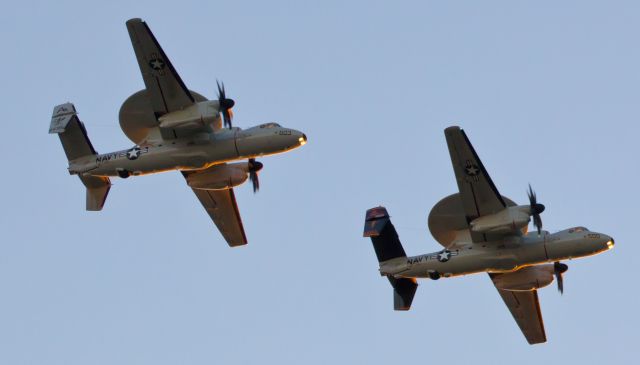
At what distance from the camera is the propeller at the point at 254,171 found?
96.6 metres

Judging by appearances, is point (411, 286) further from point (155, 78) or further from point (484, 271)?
point (155, 78)

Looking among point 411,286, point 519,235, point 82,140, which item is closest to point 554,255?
point 519,235

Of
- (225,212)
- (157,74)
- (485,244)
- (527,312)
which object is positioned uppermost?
(157,74)

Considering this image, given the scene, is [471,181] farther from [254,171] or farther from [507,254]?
[254,171]

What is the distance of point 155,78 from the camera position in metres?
91.4

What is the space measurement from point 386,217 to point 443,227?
3.22 m

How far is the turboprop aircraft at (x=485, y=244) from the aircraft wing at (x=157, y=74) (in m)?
12.5

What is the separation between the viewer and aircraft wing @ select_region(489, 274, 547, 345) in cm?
9688

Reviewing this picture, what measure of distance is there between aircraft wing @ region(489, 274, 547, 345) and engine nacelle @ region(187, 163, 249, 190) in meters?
16.0

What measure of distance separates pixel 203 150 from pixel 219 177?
5524mm

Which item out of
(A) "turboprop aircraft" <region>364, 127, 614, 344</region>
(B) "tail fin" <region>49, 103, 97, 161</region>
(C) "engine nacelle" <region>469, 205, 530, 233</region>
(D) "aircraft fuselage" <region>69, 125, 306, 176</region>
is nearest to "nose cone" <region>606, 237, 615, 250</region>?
(A) "turboprop aircraft" <region>364, 127, 614, 344</region>

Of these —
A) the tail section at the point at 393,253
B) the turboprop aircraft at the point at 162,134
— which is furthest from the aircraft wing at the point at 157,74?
the tail section at the point at 393,253

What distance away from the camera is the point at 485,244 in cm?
9125

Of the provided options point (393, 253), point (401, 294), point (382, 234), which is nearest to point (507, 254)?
point (393, 253)
